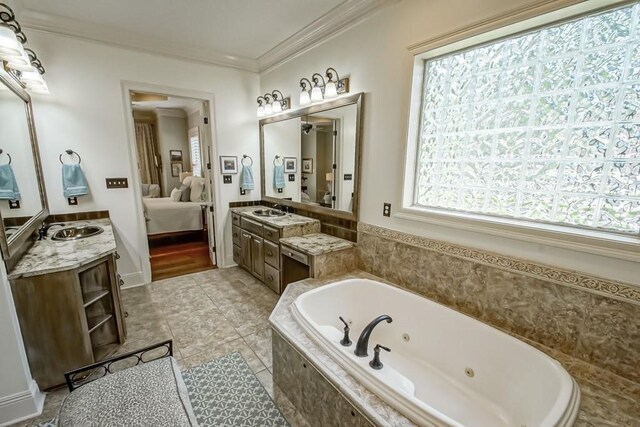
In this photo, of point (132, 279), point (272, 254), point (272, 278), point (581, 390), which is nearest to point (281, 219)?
point (272, 254)

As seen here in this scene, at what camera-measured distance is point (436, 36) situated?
5.94ft

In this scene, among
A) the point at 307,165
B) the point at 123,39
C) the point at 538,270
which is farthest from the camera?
the point at 307,165

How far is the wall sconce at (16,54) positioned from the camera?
158cm

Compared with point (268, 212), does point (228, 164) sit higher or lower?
higher

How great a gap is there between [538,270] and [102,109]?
4.02 m

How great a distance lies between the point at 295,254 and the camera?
257cm

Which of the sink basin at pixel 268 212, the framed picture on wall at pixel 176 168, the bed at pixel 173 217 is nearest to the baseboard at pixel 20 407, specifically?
the sink basin at pixel 268 212

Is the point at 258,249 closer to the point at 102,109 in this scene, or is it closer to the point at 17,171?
the point at 17,171

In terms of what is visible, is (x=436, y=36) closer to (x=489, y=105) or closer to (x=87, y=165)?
(x=489, y=105)

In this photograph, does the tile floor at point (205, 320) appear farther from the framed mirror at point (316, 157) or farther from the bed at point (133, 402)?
the framed mirror at point (316, 157)

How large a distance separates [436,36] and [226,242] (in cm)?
335

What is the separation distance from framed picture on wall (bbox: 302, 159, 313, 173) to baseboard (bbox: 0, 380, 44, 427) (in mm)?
2645

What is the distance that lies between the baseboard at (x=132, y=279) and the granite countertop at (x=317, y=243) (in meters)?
1.92

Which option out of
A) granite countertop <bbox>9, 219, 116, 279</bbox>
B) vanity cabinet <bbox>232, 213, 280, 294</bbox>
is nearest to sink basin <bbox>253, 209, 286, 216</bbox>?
vanity cabinet <bbox>232, 213, 280, 294</bbox>
